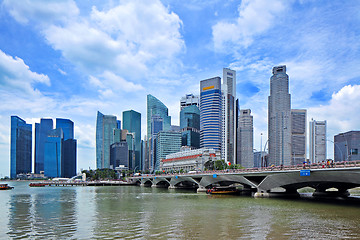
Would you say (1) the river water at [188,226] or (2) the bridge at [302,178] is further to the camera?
(2) the bridge at [302,178]

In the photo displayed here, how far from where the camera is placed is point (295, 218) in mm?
40719

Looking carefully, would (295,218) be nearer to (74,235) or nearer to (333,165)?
(333,165)

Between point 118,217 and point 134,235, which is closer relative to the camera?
point 134,235

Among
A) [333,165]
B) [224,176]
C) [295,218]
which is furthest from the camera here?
[224,176]

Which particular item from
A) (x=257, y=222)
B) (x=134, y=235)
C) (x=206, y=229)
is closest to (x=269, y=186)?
(x=257, y=222)

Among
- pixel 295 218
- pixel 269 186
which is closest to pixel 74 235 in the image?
pixel 295 218

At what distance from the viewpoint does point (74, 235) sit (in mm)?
30750

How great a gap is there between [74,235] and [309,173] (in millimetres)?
42406

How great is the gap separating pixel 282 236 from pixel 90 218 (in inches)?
977

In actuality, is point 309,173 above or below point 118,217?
above

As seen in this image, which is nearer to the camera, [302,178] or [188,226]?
[188,226]

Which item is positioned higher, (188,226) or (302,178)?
(302,178)

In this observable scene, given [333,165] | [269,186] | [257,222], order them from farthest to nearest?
[269,186] → [333,165] → [257,222]

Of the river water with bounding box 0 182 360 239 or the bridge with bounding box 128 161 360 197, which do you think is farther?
the bridge with bounding box 128 161 360 197
